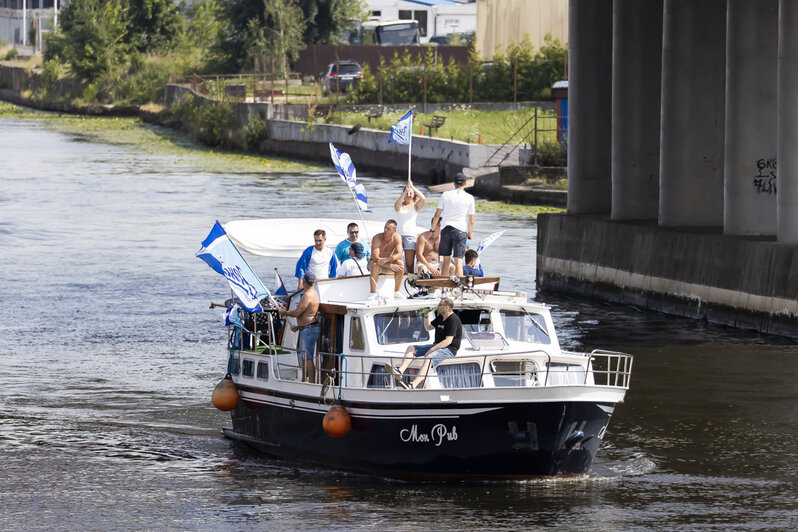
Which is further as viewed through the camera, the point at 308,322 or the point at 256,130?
the point at 256,130

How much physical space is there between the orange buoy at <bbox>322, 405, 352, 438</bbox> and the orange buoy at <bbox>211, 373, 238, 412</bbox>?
106 inches

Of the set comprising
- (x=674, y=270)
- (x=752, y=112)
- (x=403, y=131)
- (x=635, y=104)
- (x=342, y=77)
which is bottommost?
(x=674, y=270)

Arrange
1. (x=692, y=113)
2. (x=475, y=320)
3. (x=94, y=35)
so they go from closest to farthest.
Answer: (x=475, y=320) → (x=692, y=113) → (x=94, y=35)

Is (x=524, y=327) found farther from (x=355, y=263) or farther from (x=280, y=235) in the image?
(x=280, y=235)

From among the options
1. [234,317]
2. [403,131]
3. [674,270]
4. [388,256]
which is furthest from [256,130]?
[388,256]

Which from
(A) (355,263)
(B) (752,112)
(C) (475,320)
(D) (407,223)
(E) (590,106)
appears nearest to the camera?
(C) (475,320)

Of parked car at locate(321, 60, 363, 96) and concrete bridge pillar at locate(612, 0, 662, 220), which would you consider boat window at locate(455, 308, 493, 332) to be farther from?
parked car at locate(321, 60, 363, 96)

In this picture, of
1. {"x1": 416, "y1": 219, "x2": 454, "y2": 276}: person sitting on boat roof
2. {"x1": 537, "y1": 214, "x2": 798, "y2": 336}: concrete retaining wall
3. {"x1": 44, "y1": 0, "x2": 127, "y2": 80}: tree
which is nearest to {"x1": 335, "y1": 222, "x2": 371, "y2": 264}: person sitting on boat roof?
{"x1": 416, "y1": 219, "x2": 454, "y2": 276}: person sitting on boat roof

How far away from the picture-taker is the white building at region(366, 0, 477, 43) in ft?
386

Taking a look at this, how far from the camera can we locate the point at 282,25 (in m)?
98.1

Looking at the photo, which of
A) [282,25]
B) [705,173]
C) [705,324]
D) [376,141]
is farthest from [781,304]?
[282,25]

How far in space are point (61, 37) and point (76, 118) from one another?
62.2 feet

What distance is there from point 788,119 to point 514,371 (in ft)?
42.9

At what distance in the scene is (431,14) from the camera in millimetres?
117875
